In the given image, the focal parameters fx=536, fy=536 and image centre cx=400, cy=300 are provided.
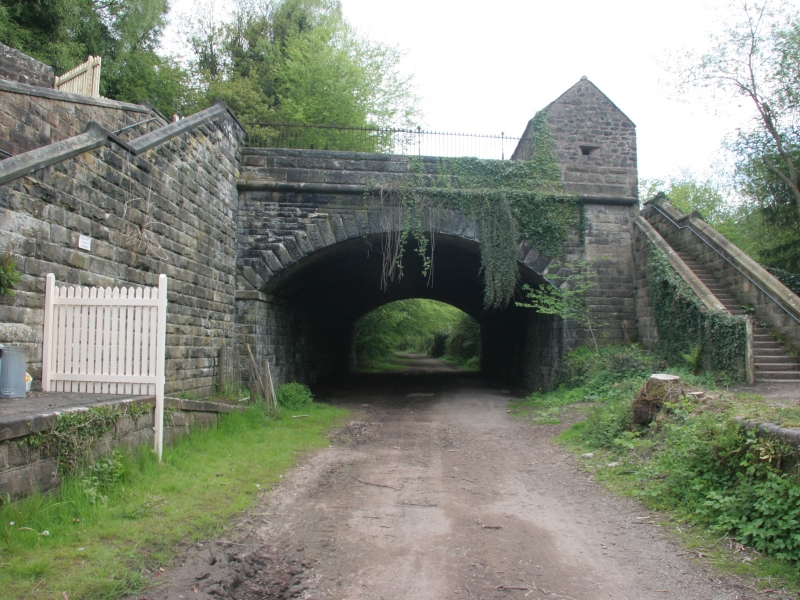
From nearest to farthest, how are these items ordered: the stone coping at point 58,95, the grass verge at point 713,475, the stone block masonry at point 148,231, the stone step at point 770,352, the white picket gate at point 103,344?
the grass verge at point 713,475 → the stone block masonry at point 148,231 → the white picket gate at point 103,344 → the stone coping at point 58,95 → the stone step at point 770,352

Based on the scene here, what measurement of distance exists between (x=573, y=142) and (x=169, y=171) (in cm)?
867

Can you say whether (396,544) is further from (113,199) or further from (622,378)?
(622,378)

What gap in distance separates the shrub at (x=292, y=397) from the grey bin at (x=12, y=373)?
19.9 feet

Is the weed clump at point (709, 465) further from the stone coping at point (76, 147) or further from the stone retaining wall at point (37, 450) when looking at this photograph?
the stone coping at point (76, 147)

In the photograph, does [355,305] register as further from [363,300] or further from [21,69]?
[21,69]

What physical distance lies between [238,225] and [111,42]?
13.6m

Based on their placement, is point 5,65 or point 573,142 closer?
point 5,65

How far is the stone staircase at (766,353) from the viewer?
8.47m

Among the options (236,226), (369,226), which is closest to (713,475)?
(369,226)

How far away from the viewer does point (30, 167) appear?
5.03 m

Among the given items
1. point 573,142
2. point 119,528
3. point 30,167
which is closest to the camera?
point 119,528

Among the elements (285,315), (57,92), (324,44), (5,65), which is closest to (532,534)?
(57,92)

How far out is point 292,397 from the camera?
10.8m

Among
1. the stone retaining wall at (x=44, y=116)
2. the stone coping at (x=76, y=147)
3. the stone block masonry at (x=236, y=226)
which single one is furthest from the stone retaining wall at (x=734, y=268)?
the stone retaining wall at (x=44, y=116)
